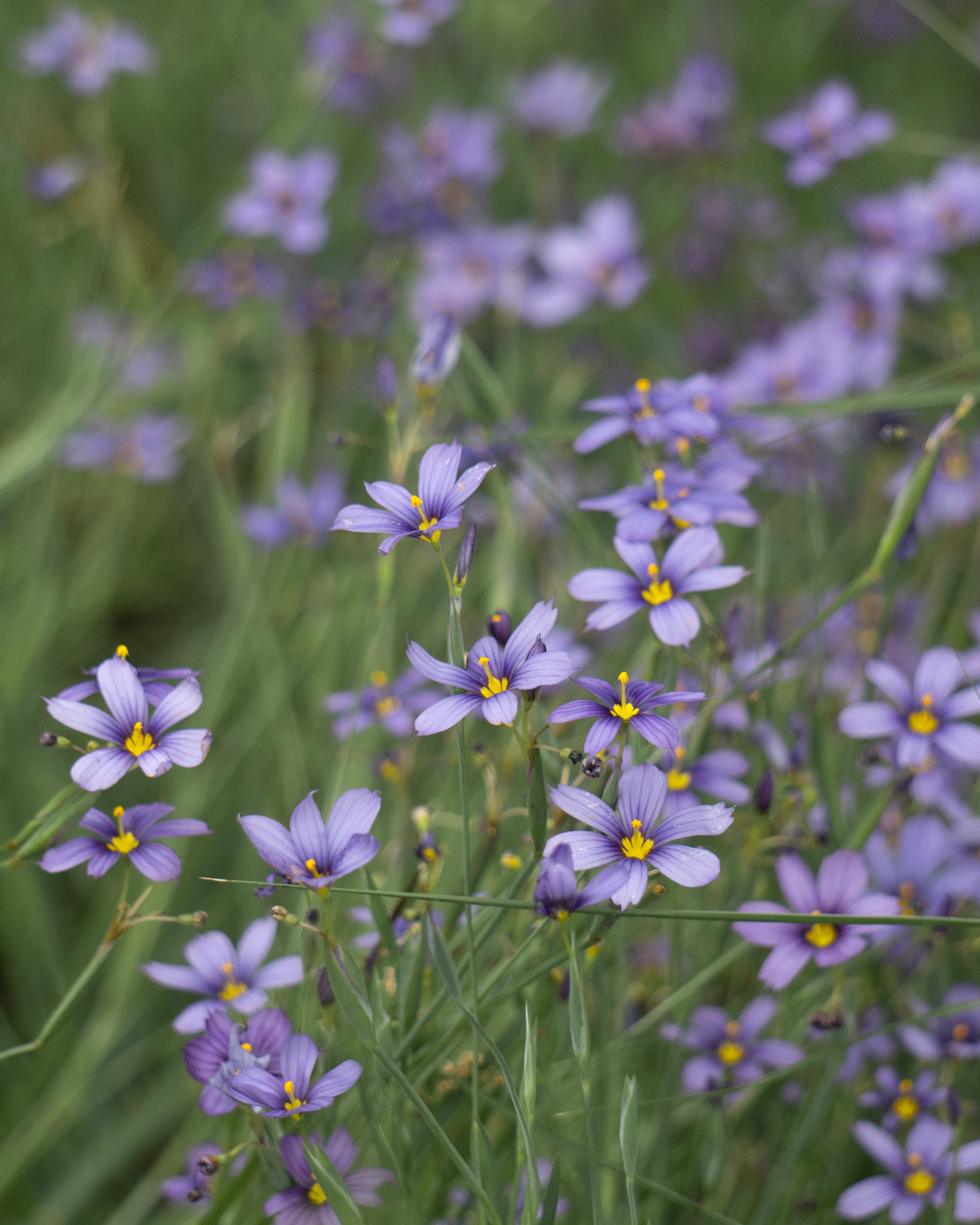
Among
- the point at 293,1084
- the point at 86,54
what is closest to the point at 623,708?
the point at 293,1084

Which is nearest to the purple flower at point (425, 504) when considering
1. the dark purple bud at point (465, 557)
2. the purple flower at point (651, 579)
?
the dark purple bud at point (465, 557)

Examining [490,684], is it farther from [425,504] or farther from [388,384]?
[388,384]

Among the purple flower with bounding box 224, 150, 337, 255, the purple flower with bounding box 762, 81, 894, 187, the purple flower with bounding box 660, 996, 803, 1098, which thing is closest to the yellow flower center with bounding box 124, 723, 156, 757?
the purple flower with bounding box 660, 996, 803, 1098

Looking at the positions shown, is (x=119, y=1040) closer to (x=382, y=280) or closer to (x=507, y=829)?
(x=507, y=829)

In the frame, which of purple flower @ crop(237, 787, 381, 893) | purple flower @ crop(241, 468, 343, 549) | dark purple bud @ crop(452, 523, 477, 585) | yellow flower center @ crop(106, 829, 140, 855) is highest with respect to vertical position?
dark purple bud @ crop(452, 523, 477, 585)

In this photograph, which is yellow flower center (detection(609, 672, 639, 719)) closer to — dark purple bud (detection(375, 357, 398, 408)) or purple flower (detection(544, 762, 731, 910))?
purple flower (detection(544, 762, 731, 910))

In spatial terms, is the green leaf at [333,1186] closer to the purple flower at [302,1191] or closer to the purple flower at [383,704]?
the purple flower at [302,1191]

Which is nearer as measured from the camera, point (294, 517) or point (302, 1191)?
point (302, 1191)
